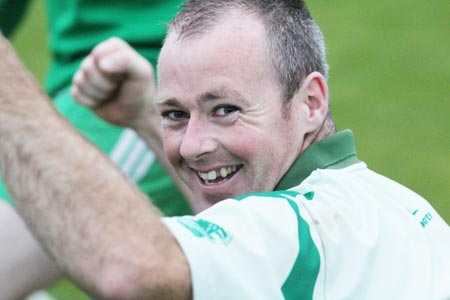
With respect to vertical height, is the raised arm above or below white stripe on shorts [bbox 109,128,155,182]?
above

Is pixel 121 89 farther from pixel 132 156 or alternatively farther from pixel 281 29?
pixel 281 29

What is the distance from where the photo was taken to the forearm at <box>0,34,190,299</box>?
3.02 meters

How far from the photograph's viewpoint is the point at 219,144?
12.1 ft

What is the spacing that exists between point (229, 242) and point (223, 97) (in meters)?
0.57

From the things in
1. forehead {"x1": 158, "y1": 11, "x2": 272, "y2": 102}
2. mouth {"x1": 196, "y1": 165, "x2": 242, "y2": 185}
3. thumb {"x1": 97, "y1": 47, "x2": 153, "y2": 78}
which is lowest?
thumb {"x1": 97, "y1": 47, "x2": 153, "y2": 78}

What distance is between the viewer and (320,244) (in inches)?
132

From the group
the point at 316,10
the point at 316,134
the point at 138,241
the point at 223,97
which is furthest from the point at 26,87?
the point at 316,10

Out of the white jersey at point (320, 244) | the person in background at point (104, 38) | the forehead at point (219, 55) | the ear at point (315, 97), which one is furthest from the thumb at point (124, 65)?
the white jersey at point (320, 244)

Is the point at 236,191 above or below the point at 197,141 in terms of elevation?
below

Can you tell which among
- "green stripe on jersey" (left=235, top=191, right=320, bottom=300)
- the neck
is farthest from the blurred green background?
"green stripe on jersey" (left=235, top=191, right=320, bottom=300)

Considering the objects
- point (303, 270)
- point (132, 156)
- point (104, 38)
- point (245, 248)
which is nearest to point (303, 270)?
point (303, 270)

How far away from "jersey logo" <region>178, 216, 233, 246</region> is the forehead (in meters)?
0.52

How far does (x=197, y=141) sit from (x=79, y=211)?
72cm

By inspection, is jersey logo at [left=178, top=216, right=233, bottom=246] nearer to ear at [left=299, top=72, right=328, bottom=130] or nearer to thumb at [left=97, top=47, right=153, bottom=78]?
ear at [left=299, top=72, right=328, bottom=130]
